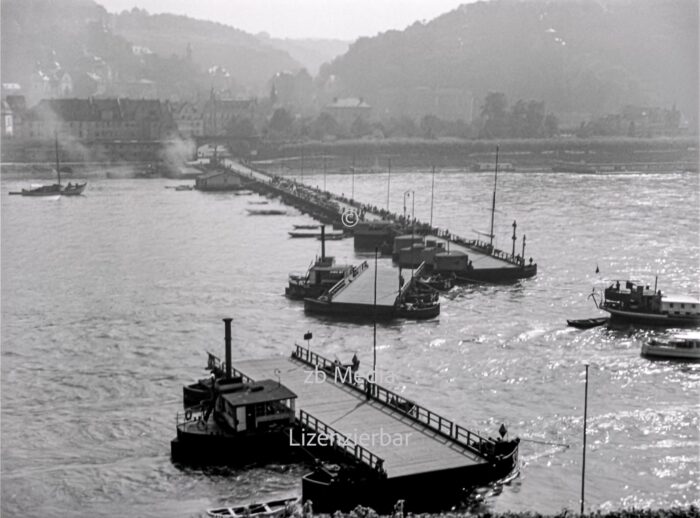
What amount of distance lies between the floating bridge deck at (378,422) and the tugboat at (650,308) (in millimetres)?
11904

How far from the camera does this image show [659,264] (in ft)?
150

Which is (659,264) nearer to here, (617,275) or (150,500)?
(617,275)

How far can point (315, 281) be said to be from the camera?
132 ft

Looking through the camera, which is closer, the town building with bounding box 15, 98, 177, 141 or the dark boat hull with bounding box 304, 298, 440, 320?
the dark boat hull with bounding box 304, 298, 440, 320

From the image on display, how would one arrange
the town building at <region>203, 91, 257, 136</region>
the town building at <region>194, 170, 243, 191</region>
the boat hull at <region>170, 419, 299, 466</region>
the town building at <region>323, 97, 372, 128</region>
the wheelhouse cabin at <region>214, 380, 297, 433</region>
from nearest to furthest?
the boat hull at <region>170, 419, 299, 466</region> → the wheelhouse cabin at <region>214, 380, 297, 433</region> → the town building at <region>194, 170, 243, 191</region> → the town building at <region>203, 91, 257, 136</region> → the town building at <region>323, 97, 372, 128</region>

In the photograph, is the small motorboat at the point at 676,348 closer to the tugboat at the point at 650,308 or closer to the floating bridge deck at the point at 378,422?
the tugboat at the point at 650,308

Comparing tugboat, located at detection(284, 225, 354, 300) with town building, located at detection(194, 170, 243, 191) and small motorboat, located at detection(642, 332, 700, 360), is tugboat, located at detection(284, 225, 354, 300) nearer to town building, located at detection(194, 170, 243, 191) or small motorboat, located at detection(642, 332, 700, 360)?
small motorboat, located at detection(642, 332, 700, 360)

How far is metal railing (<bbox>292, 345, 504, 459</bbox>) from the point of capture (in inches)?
837

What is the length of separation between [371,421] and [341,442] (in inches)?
51.4

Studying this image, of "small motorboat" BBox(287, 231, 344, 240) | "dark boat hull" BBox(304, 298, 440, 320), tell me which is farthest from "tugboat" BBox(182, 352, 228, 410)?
"small motorboat" BBox(287, 231, 344, 240)

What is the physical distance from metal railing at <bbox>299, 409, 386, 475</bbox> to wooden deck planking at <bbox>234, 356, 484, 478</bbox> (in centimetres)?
Result: 21

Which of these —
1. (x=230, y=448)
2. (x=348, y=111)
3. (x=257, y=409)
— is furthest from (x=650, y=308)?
(x=348, y=111)

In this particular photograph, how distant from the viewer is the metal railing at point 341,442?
2031 centimetres

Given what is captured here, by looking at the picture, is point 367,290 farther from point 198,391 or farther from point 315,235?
point 315,235
